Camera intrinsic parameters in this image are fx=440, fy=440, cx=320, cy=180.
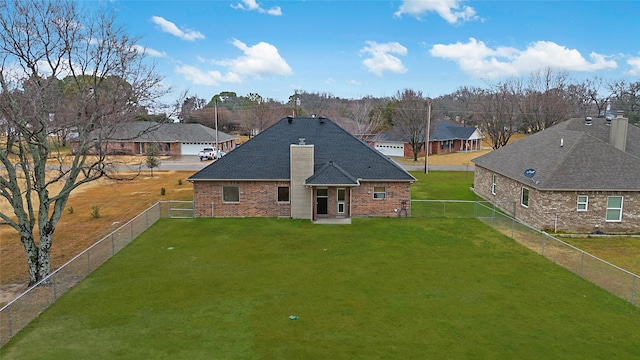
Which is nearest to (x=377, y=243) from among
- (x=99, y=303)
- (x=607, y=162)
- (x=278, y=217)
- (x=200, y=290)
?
(x=278, y=217)

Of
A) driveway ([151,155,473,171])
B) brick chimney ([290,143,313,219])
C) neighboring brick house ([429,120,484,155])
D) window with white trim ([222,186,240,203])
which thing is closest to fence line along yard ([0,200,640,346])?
window with white trim ([222,186,240,203])

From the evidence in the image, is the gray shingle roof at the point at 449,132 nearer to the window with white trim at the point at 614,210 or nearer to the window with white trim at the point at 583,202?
the window with white trim at the point at 614,210

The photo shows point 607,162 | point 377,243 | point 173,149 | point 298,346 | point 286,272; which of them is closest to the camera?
point 298,346

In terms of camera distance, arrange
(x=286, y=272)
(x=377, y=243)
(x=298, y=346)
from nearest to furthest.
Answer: (x=298, y=346), (x=286, y=272), (x=377, y=243)

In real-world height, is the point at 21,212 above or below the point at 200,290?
above

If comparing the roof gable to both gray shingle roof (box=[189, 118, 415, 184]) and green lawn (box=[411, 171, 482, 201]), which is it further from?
gray shingle roof (box=[189, 118, 415, 184])

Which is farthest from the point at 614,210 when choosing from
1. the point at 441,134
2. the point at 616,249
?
the point at 441,134

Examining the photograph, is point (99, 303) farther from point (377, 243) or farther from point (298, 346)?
point (377, 243)
